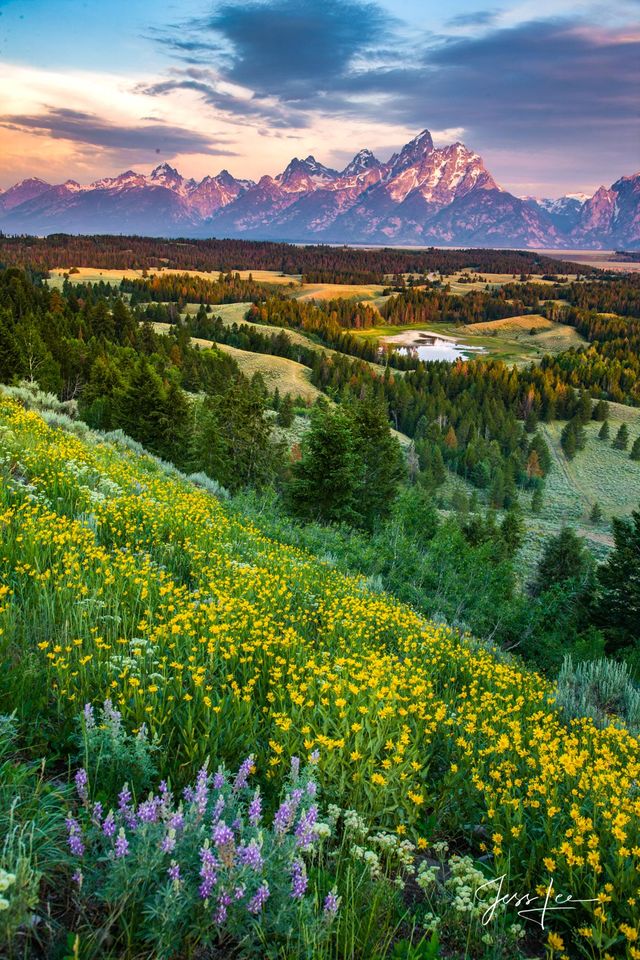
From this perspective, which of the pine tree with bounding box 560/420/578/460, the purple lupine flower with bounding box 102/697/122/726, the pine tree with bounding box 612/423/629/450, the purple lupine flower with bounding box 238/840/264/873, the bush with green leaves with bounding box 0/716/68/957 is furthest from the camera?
the pine tree with bounding box 612/423/629/450

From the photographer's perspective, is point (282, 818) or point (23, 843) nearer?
point (23, 843)

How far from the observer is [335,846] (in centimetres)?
342

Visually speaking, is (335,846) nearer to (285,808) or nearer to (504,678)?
(285,808)

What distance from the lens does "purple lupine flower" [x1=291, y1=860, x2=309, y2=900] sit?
2471mm

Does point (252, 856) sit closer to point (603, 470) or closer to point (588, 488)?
point (588, 488)

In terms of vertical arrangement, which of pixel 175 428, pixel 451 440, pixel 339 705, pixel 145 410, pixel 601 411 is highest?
pixel 339 705

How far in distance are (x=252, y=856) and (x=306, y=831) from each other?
1.21ft

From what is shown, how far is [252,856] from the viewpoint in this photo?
2.41m

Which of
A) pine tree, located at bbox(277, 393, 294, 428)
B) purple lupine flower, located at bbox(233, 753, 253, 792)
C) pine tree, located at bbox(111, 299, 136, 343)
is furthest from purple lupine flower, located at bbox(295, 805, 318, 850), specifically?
pine tree, located at bbox(111, 299, 136, 343)

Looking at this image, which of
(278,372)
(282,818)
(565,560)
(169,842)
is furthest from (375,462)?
(278,372)


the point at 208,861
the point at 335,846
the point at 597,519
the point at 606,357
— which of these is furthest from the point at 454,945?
the point at 606,357

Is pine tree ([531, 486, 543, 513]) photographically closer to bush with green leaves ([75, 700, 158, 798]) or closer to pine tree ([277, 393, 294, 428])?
pine tree ([277, 393, 294, 428])

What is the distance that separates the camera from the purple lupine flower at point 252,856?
239 cm
